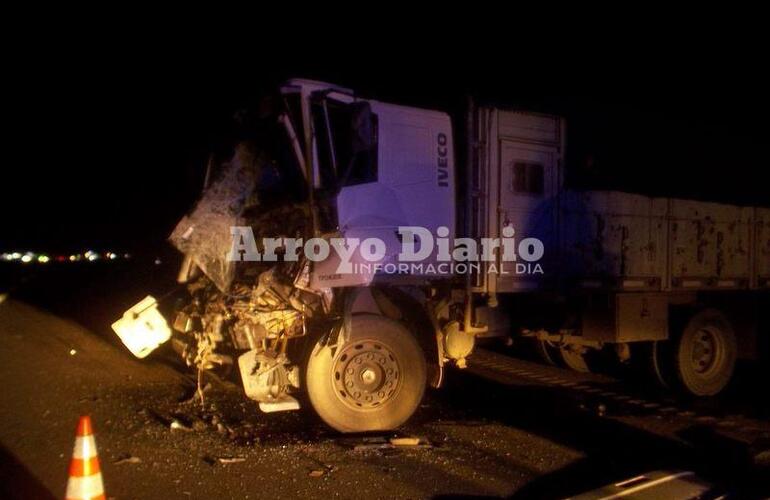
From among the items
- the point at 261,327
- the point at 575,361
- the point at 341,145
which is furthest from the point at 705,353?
the point at 261,327

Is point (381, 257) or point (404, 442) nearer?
point (404, 442)

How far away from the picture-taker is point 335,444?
6000 millimetres

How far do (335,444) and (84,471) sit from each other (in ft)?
9.38

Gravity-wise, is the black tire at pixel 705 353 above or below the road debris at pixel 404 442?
above

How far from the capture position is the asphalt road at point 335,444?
5016mm

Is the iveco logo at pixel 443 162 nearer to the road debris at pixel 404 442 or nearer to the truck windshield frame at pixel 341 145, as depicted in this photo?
the truck windshield frame at pixel 341 145

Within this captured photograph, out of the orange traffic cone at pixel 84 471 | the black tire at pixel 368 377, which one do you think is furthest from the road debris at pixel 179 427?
the orange traffic cone at pixel 84 471

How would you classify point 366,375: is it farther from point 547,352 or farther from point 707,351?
point 707,351

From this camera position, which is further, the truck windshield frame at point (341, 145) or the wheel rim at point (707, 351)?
the wheel rim at point (707, 351)

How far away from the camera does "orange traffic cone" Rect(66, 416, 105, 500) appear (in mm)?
3434

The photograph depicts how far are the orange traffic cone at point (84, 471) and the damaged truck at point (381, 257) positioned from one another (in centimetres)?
255

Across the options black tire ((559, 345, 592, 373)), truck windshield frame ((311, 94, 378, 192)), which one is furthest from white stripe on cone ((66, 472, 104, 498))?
black tire ((559, 345, 592, 373))

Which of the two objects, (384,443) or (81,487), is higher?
(81,487)

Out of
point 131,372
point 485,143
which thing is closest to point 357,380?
point 485,143
